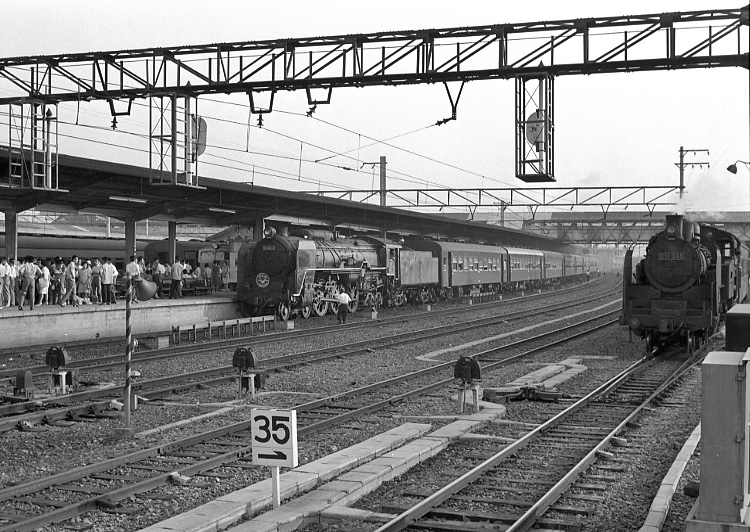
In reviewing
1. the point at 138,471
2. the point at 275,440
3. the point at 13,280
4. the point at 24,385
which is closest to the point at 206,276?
the point at 13,280

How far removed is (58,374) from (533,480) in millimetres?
8142

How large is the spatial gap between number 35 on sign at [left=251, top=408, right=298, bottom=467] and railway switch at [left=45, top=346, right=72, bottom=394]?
266 inches

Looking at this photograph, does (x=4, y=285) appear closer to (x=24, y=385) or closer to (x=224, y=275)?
(x=24, y=385)

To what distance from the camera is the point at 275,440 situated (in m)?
7.40

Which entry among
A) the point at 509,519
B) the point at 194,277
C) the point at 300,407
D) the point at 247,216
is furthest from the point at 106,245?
the point at 509,519

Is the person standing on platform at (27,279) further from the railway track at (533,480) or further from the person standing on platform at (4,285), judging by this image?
the railway track at (533,480)

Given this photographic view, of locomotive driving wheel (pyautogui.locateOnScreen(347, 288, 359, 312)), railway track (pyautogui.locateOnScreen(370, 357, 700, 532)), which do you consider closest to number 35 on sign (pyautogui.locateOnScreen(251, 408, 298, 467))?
railway track (pyautogui.locateOnScreen(370, 357, 700, 532))

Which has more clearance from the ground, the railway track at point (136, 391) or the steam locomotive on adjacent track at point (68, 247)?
the steam locomotive on adjacent track at point (68, 247)

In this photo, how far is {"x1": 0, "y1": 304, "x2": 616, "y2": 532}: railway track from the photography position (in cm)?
720

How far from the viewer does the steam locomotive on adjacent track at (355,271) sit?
27.5 metres

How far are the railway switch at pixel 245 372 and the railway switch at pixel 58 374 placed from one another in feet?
8.63

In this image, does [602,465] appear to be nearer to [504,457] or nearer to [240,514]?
[504,457]

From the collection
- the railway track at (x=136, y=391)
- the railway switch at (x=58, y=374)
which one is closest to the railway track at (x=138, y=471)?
the railway track at (x=136, y=391)

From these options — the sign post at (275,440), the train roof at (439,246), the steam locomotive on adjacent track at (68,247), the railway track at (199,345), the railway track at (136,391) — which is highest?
the train roof at (439,246)
